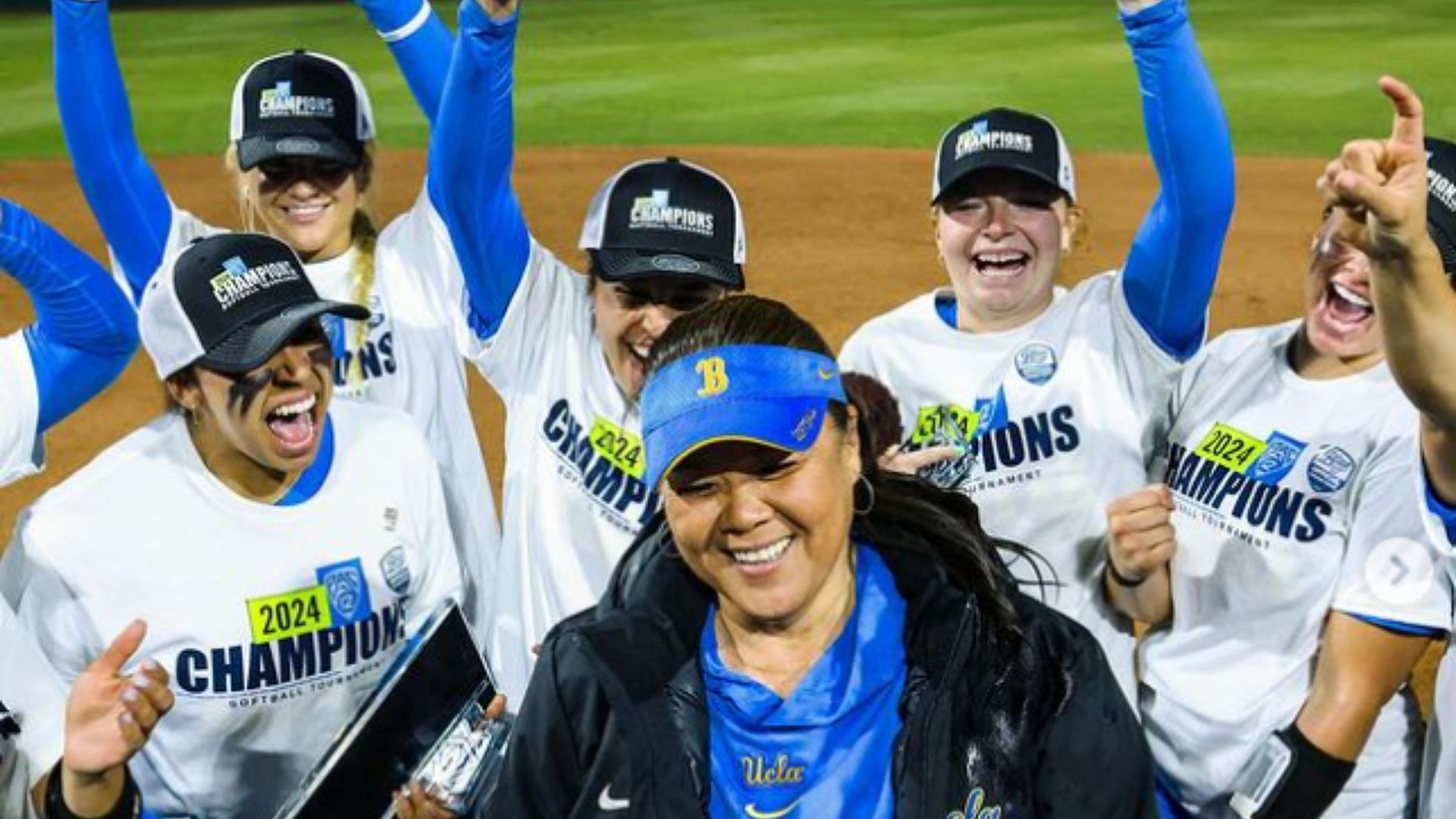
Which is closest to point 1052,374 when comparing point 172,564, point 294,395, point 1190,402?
point 1190,402

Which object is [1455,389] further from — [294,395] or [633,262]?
[294,395]

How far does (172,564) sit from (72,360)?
612 mm

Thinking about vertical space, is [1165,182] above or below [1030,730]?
above

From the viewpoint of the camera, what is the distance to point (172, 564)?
10.8 ft

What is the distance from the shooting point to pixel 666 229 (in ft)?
12.0

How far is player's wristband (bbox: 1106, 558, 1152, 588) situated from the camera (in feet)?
11.5

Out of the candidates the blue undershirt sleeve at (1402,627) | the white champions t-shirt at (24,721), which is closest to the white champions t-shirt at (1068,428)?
the blue undershirt sleeve at (1402,627)

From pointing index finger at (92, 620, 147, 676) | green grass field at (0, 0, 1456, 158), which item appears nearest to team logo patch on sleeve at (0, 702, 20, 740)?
pointing index finger at (92, 620, 147, 676)

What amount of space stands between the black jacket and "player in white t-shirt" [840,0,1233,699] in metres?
1.38

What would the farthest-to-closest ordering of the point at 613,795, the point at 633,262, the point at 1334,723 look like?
the point at 633,262 → the point at 1334,723 → the point at 613,795

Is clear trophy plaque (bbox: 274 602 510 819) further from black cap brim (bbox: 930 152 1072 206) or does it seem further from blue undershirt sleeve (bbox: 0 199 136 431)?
black cap brim (bbox: 930 152 1072 206)

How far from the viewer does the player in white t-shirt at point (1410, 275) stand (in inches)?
92.0

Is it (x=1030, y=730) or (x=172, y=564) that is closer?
(x=1030, y=730)

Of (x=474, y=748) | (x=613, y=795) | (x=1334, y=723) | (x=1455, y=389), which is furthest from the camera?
(x=1334, y=723)
